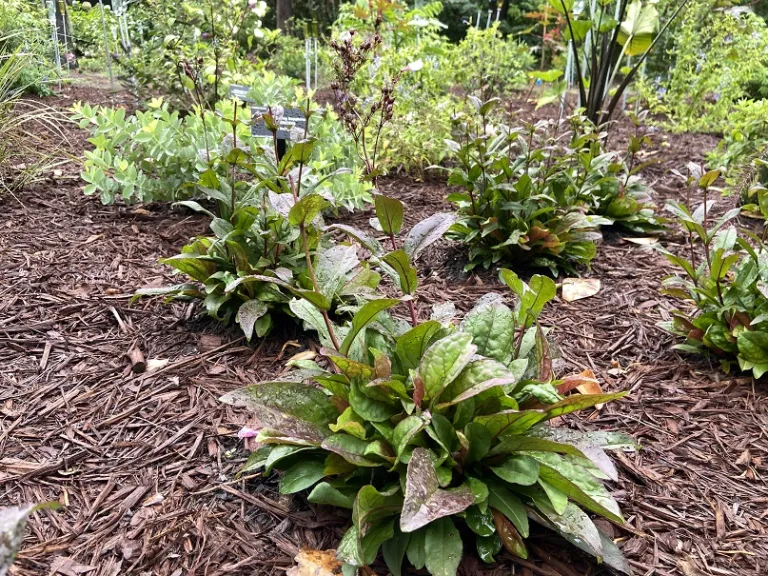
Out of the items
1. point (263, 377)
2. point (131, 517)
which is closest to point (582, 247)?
point (263, 377)

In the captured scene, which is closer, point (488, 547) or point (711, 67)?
point (488, 547)

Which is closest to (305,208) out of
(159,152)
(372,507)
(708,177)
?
(372,507)

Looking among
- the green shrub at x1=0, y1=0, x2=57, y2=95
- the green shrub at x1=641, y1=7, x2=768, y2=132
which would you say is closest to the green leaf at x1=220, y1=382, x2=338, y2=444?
the green shrub at x1=0, y1=0, x2=57, y2=95

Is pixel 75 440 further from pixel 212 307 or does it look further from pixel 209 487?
pixel 212 307

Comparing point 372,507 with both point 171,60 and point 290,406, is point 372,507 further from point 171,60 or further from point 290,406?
point 171,60

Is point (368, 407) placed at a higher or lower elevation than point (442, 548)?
higher

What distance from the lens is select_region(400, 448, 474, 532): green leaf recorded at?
1285mm

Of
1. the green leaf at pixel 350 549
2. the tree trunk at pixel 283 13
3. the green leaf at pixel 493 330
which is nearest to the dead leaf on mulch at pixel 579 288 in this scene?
the green leaf at pixel 493 330

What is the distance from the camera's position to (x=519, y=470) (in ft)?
4.91

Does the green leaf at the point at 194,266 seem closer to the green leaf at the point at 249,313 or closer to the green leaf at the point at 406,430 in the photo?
the green leaf at the point at 249,313

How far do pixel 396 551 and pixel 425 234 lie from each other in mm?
852

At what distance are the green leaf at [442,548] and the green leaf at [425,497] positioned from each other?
0.09 meters

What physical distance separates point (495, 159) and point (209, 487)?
2211mm

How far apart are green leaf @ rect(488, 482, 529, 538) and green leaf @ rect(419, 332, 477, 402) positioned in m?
0.28
